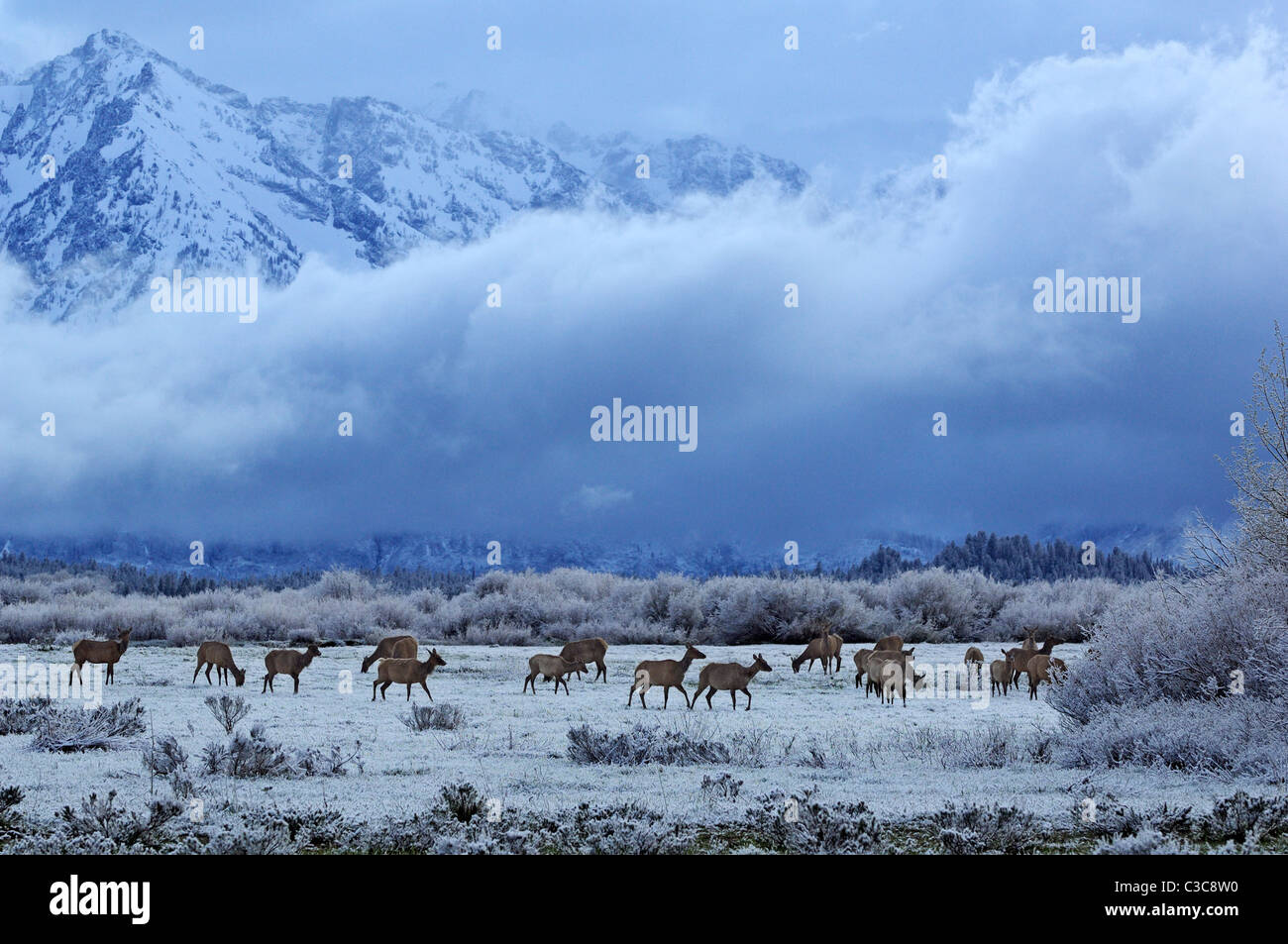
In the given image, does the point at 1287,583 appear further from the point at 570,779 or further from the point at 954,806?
the point at 570,779

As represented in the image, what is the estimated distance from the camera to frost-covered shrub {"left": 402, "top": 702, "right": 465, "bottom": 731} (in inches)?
621

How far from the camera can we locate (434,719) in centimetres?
1600

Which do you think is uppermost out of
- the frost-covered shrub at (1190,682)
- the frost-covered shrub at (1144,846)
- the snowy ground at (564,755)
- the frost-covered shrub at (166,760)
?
the frost-covered shrub at (1190,682)

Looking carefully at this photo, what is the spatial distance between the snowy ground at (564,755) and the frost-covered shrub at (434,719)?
0.18 meters

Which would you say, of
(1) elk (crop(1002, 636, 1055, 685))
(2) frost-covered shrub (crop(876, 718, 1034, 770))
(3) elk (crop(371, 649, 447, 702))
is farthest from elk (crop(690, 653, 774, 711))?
(1) elk (crop(1002, 636, 1055, 685))

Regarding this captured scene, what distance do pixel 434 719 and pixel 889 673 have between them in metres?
7.41

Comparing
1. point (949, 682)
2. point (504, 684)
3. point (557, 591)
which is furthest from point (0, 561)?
point (949, 682)

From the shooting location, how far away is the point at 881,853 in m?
9.34

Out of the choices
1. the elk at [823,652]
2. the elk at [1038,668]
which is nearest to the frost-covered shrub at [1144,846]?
the elk at [1038,668]

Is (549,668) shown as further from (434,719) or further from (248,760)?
(248,760)

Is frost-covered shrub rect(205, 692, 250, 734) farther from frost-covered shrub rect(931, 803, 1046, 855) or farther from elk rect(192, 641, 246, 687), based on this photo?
frost-covered shrub rect(931, 803, 1046, 855)

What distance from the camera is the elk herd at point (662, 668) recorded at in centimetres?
1794

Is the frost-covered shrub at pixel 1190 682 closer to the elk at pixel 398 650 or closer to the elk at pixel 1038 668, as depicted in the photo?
the elk at pixel 1038 668
